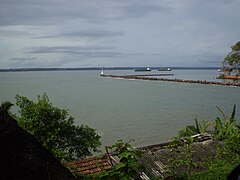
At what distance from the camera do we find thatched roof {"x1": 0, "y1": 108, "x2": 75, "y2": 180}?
7.82 ft

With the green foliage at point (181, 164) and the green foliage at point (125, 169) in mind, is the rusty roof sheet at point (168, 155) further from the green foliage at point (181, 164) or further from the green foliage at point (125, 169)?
the green foliage at point (125, 169)

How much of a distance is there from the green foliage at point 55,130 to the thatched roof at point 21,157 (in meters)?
7.75

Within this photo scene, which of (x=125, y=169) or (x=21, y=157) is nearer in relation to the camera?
(x=21, y=157)

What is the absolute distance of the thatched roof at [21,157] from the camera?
7.82ft

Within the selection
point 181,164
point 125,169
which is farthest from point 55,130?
point 125,169

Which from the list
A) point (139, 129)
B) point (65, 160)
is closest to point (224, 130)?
point (65, 160)

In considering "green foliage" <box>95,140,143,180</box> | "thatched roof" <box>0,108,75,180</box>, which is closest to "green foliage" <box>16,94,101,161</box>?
"green foliage" <box>95,140,143,180</box>

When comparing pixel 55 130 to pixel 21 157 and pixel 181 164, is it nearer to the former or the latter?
pixel 181 164

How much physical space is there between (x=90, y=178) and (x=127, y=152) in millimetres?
516

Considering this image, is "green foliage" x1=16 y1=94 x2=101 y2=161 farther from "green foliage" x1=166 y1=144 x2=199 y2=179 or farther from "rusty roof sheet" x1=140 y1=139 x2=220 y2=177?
"green foliage" x1=166 y1=144 x2=199 y2=179

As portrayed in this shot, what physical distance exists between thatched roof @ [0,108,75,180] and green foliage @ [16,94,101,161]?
7.75m

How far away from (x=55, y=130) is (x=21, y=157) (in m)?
8.24

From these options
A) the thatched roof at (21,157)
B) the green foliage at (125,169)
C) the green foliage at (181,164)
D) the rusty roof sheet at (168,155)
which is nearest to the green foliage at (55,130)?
the rusty roof sheet at (168,155)

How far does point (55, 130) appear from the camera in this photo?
10.5 meters
